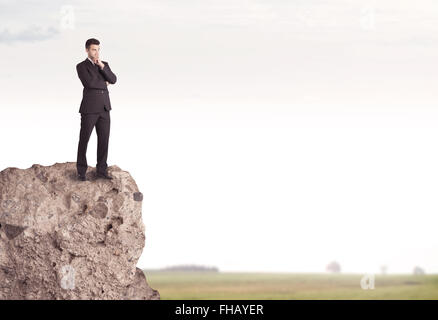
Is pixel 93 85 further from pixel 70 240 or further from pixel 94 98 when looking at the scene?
pixel 70 240

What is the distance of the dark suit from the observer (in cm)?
1263

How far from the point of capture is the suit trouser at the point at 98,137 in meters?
12.7

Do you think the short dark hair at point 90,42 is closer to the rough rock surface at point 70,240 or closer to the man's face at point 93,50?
the man's face at point 93,50

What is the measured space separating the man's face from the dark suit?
14cm

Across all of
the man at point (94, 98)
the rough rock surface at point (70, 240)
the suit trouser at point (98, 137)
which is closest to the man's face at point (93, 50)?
the man at point (94, 98)

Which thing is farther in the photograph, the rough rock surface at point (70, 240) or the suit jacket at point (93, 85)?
the suit jacket at point (93, 85)

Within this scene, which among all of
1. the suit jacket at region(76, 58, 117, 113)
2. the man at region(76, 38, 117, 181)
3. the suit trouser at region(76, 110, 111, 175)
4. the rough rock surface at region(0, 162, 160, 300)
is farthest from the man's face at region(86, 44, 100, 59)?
the rough rock surface at region(0, 162, 160, 300)

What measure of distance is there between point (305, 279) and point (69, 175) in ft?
21.8

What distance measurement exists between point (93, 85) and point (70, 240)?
227 cm

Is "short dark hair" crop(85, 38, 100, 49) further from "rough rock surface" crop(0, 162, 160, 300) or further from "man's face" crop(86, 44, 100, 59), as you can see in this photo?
"rough rock surface" crop(0, 162, 160, 300)

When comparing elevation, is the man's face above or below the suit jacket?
above
